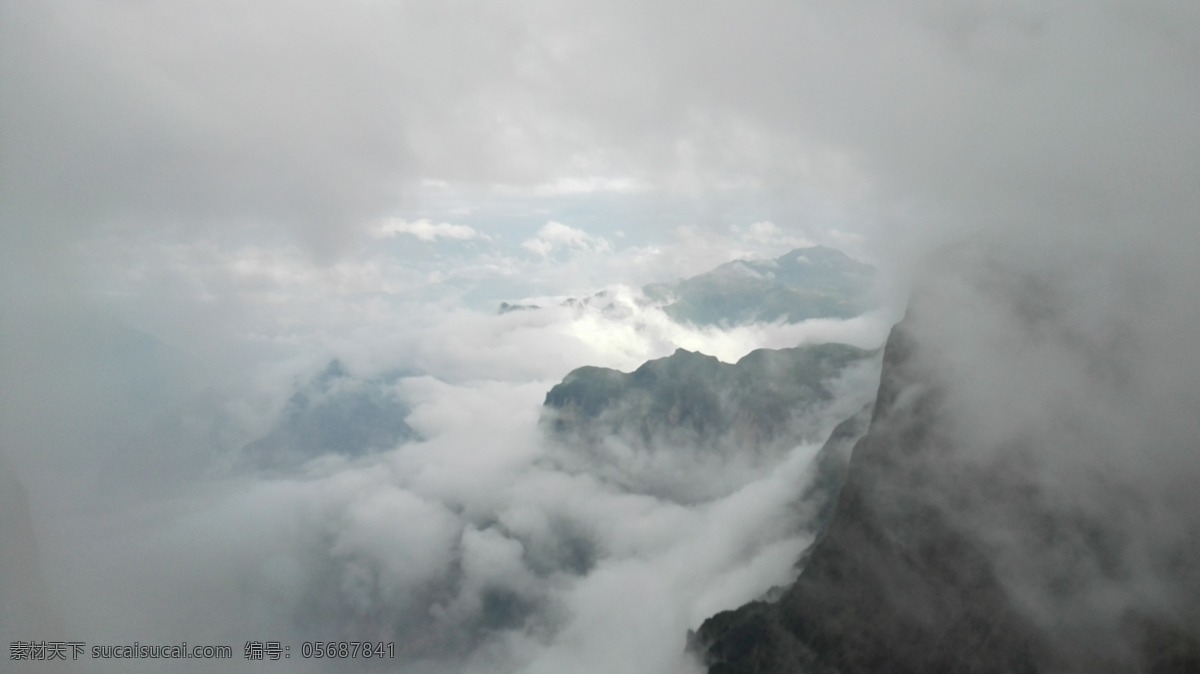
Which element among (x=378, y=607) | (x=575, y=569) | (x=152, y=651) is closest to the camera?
(x=152, y=651)


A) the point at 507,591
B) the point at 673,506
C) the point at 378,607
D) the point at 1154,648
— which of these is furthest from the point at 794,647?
the point at 378,607

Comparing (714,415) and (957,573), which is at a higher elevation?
(957,573)

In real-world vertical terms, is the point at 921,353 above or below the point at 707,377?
above

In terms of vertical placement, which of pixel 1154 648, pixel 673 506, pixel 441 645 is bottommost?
pixel 441 645

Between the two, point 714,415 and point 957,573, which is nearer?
point 957,573

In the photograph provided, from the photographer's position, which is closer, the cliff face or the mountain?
the cliff face

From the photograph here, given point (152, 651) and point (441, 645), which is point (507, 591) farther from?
point (152, 651)
